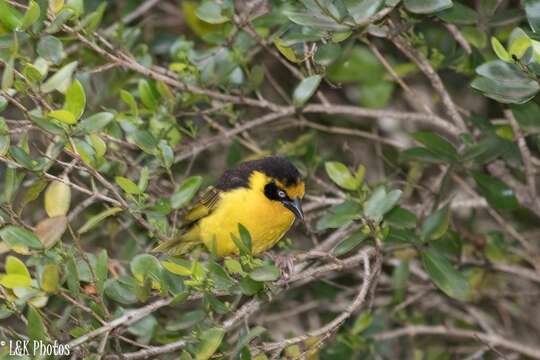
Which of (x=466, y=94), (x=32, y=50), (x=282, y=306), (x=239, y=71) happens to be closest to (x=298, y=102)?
(x=239, y=71)

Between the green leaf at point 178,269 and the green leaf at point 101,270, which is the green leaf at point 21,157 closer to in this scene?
the green leaf at point 101,270

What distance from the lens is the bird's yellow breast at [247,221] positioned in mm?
4531

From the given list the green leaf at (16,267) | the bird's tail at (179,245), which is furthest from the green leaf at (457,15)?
the green leaf at (16,267)

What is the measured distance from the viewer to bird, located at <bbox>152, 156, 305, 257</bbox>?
4500 millimetres

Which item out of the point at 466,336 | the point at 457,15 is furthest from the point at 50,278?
the point at 466,336

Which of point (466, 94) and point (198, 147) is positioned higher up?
point (198, 147)

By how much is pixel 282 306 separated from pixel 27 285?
252cm

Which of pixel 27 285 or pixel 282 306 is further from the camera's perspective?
pixel 282 306

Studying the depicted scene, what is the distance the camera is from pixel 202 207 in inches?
184

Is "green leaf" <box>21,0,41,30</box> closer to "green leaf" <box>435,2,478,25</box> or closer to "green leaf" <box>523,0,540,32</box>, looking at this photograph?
"green leaf" <box>435,2,478,25</box>

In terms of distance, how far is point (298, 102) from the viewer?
13.9 ft

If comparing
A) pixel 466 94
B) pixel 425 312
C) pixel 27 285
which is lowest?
pixel 425 312

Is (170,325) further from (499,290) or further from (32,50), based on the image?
(499,290)

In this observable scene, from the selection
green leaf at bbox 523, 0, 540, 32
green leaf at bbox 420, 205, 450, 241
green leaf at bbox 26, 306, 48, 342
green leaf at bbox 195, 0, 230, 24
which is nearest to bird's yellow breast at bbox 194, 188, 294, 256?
green leaf at bbox 420, 205, 450, 241
